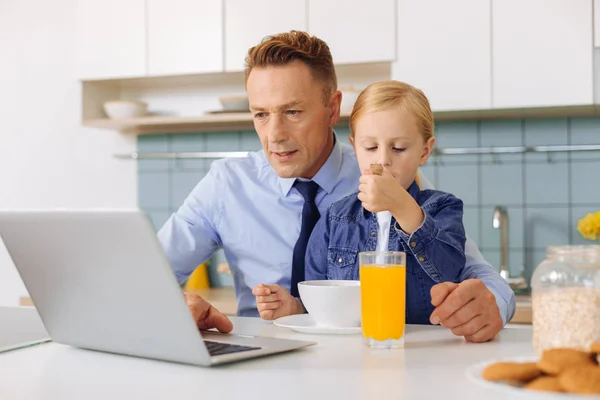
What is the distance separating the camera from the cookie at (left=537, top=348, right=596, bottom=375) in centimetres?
80

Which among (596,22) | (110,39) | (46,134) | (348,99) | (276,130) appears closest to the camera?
(276,130)

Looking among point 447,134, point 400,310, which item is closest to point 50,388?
point 400,310

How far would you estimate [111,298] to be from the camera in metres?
1.05

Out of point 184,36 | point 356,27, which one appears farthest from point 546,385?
point 184,36

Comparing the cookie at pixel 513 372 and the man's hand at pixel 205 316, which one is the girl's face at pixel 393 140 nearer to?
the man's hand at pixel 205 316

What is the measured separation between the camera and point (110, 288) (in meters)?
1.04

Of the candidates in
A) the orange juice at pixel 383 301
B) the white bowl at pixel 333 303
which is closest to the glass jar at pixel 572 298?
the orange juice at pixel 383 301

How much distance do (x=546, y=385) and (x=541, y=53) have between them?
2222 millimetres

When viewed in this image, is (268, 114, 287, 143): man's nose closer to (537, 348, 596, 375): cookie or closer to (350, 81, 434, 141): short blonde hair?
(350, 81, 434, 141): short blonde hair

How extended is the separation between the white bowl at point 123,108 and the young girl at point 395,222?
1855 mm

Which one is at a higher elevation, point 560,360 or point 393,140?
point 393,140

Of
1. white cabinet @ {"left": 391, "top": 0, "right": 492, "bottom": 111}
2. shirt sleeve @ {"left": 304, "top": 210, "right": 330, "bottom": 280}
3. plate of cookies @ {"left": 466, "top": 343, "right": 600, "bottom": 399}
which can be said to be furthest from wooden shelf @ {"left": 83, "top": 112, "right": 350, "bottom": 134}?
plate of cookies @ {"left": 466, "top": 343, "right": 600, "bottom": 399}

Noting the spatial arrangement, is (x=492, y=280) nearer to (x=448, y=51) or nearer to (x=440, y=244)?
(x=440, y=244)

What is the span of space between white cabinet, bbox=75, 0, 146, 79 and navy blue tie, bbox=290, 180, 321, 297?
156 centimetres
